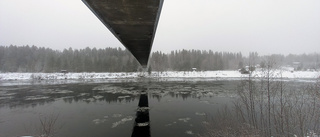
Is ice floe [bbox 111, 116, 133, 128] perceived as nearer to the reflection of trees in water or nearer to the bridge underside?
the reflection of trees in water

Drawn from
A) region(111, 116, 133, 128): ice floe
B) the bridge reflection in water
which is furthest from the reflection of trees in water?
region(111, 116, 133, 128): ice floe

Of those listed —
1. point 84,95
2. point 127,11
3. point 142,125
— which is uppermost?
point 127,11

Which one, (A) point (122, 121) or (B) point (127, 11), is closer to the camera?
(B) point (127, 11)

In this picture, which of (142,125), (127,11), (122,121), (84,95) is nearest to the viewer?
(127,11)

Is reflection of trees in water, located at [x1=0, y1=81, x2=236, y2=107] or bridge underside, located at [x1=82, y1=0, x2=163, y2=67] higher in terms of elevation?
bridge underside, located at [x1=82, y1=0, x2=163, y2=67]

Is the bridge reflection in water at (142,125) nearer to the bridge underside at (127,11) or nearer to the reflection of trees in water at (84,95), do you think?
the reflection of trees in water at (84,95)

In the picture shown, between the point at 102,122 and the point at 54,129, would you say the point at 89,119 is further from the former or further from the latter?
the point at 54,129

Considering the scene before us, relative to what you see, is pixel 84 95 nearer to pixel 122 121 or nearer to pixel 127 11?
pixel 122 121

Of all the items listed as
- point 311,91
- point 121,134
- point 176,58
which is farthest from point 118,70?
point 311,91

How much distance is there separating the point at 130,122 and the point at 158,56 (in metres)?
81.0

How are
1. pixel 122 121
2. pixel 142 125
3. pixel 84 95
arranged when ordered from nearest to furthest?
pixel 142 125, pixel 122 121, pixel 84 95

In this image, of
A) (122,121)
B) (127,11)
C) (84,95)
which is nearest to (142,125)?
(122,121)

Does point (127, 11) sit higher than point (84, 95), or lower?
higher

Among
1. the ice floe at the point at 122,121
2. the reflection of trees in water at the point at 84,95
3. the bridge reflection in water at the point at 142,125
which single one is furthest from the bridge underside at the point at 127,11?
the reflection of trees in water at the point at 84,95
